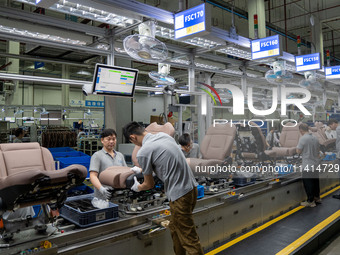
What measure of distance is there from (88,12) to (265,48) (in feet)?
12.2

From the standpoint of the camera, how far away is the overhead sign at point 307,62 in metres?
7.66

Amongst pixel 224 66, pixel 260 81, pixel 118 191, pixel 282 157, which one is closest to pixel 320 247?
pixel 282 157

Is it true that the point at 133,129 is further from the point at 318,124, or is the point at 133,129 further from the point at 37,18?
the point at 318,124

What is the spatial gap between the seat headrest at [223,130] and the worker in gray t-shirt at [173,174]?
1958mm

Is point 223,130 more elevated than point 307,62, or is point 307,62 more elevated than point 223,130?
point 307,62

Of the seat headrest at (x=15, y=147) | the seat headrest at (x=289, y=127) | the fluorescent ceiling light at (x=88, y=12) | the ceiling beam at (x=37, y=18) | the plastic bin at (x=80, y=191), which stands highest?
the ceiling beam at (x=37, y=18)

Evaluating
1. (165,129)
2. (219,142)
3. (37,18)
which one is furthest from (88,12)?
(219,142)

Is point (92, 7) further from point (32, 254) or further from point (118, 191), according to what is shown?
point (32, 254)

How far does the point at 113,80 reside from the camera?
4816mm

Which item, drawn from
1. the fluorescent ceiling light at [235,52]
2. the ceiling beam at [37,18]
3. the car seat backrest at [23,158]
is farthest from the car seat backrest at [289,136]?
the car seat backrest at [23,158]

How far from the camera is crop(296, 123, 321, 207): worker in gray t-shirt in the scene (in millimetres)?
5637

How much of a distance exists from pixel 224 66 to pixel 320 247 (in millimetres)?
4867

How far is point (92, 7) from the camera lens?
11.4ft

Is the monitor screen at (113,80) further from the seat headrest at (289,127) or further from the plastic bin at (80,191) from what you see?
the seat headrest at (289,127)
